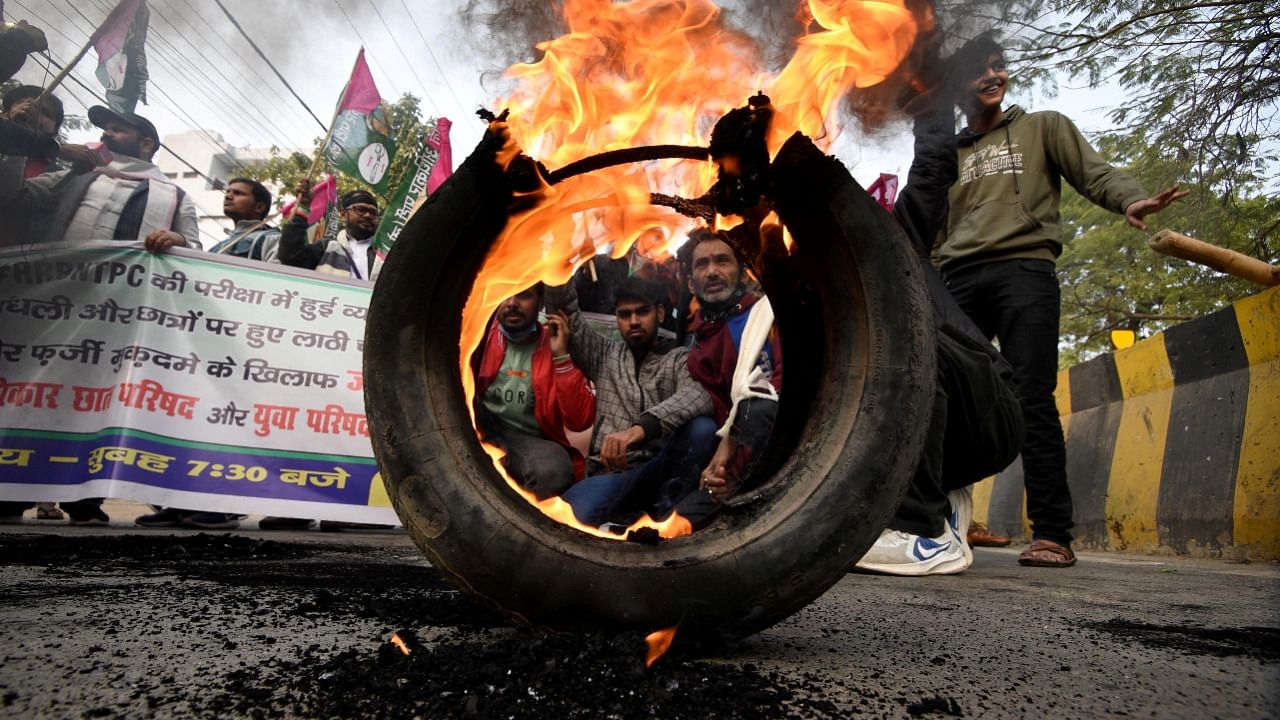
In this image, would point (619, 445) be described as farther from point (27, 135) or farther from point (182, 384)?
point (27, 135)

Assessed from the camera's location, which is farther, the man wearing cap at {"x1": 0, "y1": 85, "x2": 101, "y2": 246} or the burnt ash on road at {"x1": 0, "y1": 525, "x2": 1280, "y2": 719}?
the man wearing cap at {"x1": 0, "y1": 85, "x2": 101, "y2": 246}

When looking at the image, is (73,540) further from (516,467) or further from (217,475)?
(516,467)

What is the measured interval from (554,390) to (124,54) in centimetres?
378

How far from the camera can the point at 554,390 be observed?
11.4 feet

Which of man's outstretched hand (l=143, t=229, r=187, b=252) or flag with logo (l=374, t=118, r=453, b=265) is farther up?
flag with logo (l=374, t=118, r=453, b=265)

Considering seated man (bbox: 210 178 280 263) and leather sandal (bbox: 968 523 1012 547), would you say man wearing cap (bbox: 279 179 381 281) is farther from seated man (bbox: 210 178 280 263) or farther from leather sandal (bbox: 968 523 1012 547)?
leather sandal (bbox: 968 523 1012 547)

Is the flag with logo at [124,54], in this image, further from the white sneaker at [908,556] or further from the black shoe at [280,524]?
the white sneaker at [908,556]

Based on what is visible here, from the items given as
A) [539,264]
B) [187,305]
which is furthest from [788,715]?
[187,305]

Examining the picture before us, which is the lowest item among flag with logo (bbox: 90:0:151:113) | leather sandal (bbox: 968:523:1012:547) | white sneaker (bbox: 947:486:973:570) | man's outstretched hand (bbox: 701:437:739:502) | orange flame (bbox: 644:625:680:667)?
leather sandal (bbox: 968:523:1012:547)

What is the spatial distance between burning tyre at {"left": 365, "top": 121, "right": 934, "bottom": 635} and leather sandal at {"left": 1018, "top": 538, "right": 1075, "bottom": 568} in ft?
8.16

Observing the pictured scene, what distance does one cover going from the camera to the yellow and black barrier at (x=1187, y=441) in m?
3.58

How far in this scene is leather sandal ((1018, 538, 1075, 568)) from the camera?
3.32 m

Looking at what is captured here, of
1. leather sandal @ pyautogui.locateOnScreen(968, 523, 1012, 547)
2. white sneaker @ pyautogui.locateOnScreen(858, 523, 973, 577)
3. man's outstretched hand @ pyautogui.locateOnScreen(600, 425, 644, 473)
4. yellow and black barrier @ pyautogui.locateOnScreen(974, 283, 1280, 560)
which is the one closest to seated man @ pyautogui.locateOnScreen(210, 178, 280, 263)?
man's outstretched hand @ pyautogui.locateOnScreen(600, 425, 644, 473)

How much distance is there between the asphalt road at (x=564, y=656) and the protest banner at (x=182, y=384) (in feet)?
6.81
